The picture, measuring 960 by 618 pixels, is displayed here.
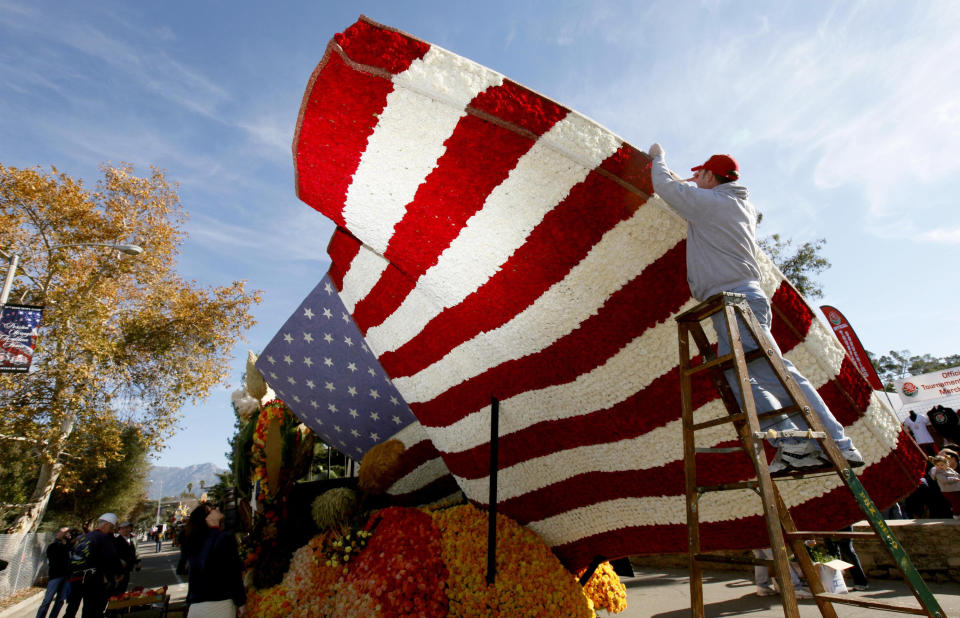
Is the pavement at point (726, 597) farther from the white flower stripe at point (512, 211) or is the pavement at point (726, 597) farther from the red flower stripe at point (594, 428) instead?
the white flower stripe at point (512, 211)

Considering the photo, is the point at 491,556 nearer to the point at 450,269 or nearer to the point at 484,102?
the point at 450,269

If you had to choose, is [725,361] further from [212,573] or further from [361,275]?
[212,573]

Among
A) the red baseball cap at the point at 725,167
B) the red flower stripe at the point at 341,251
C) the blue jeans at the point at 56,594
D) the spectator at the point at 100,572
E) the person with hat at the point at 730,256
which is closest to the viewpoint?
the person with hat at the point at 730,256

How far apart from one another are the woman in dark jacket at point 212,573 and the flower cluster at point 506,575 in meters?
1.72

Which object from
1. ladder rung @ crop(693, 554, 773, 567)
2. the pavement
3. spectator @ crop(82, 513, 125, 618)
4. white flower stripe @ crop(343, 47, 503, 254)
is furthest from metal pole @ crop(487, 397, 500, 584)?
spectator @ crop(82, 513, 125, 618)

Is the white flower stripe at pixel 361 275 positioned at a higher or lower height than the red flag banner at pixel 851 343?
lower

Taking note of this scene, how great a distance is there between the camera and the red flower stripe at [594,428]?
10.9 feet

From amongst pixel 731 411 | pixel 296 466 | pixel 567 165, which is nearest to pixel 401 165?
pixel 567 165

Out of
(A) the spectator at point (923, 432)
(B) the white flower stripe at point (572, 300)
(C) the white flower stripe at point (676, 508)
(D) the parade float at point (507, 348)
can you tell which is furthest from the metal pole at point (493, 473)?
(A) the spectator at point (923, 432)

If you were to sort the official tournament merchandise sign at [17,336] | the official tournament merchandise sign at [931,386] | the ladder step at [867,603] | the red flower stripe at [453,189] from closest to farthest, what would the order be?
the ladder step at [867,603], the red flower stripe at [453,189], the official tournament merchandise sign at [17,336], the official tournament merchandise sign at [931,386]

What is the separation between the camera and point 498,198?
326 cm

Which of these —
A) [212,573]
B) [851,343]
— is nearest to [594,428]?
[212,573]

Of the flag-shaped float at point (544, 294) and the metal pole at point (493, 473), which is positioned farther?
the metal pole at point (493, 473)

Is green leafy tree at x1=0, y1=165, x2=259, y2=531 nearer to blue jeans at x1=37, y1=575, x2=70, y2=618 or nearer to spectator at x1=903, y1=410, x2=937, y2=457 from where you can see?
blue jeans at x1=37, y1=575, x2=70, y2=618
